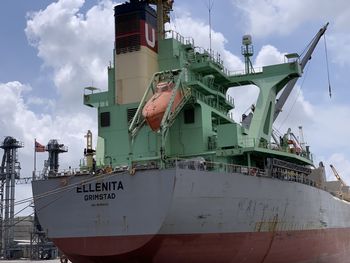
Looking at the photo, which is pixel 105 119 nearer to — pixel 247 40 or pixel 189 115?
pixel 189 115

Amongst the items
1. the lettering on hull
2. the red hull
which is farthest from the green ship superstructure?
the red hull

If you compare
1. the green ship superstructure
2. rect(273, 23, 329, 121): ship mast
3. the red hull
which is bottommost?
the red hull

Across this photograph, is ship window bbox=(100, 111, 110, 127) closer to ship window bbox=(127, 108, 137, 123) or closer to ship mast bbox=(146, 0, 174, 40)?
ship window bbox=(127, 108, 137, 123)

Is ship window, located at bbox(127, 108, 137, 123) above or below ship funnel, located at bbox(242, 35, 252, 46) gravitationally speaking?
below

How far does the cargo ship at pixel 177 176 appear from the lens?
16703 mm

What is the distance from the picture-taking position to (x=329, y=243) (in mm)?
28766

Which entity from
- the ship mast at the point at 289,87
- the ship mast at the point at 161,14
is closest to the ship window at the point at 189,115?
the ship mast at the point at 161,14

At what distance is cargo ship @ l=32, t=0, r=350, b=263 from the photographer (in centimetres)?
1670

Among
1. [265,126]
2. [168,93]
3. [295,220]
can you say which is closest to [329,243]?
[295,220]

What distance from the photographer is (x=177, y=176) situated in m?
16.2

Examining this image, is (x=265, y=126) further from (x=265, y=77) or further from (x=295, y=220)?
(x=295, y=220)

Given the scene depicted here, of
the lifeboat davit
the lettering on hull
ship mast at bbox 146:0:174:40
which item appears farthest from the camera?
ship mast at bbox 146:0:174:40

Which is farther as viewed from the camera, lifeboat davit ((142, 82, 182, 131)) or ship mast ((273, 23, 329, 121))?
ship mast ((273, 23, 329, 121))

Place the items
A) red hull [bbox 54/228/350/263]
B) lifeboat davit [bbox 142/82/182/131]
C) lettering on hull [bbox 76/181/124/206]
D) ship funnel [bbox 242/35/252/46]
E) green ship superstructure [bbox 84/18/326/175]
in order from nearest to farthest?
red hull [bbox 54/228/350/263] → lettering on hull [bbox 76/181/124/206] → lifeboat davit [bbox 142/82/182/131] → green ship superstructure [bbox 84/18/326/175] → ship funnel [bbox 242/35/252/46]
